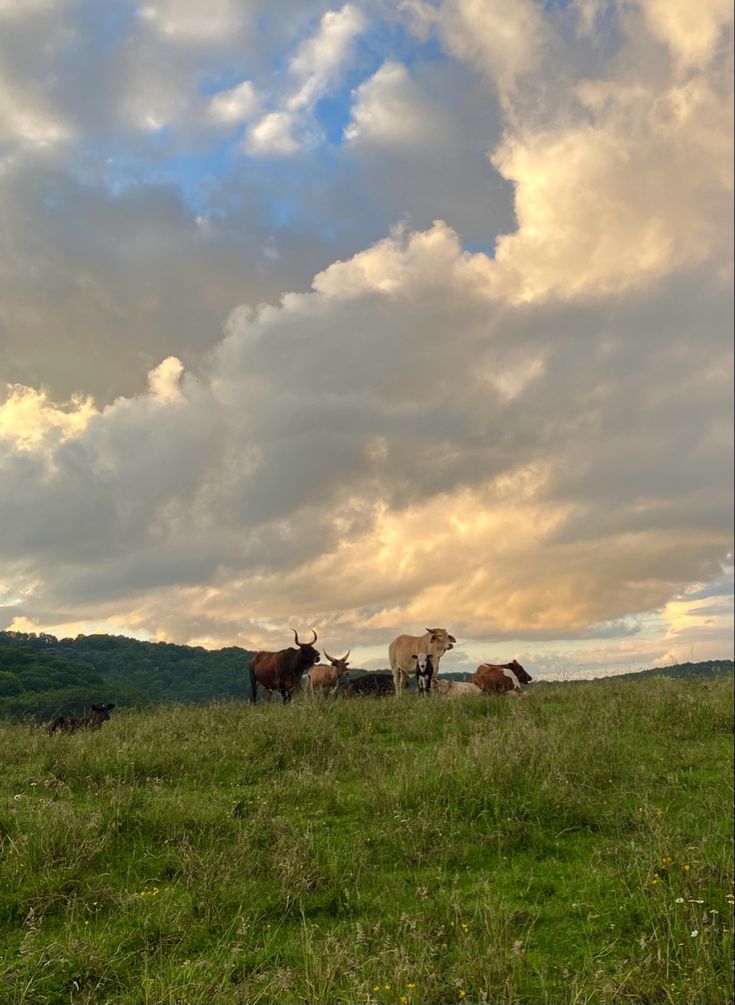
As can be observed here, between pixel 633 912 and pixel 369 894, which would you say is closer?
pixel 633 912

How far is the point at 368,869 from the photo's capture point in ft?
23.3

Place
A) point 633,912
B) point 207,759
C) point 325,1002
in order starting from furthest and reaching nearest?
point 207,759 < point 633,912 < point 325,1002

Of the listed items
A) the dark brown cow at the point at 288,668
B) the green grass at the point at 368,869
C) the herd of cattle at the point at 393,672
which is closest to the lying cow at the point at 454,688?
the herd of cattle at the point at 393,672

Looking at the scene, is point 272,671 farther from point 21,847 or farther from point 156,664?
point 156,664

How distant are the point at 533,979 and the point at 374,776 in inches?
192

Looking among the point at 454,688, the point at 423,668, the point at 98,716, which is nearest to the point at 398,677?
the point at 423,668

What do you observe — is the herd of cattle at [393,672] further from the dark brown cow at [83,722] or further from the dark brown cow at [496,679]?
the dark brown cow at [83,722]

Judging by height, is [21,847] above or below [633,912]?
above

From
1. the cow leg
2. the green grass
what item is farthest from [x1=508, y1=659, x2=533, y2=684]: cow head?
→ the green grass

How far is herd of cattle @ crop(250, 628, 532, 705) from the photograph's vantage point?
73.5 ft

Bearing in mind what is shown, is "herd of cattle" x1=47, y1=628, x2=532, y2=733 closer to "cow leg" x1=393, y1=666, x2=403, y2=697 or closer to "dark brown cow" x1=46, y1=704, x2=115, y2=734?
"cow leg" x1=393, y1=666, x2=403, y2=697

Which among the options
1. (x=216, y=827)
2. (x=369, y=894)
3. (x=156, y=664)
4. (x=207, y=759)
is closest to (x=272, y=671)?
(x=207, y=759)

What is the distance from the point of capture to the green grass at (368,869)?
5152mm

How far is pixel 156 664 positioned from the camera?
56469 millimetres
